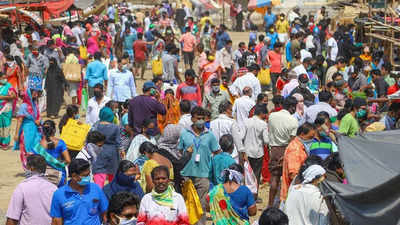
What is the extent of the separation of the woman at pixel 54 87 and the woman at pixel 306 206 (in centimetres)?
1085

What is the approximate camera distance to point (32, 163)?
23.9 feet

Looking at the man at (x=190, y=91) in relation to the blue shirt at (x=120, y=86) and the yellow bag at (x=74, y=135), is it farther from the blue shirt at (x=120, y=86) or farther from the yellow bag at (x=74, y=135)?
the yellow bag at (x=74, y=135)

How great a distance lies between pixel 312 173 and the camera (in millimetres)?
7297

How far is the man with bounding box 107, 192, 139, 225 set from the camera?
674cm

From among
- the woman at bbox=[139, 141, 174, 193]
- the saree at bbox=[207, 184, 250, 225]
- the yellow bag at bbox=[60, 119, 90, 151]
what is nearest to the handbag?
the yellow bag at bbox=[60, 119, 90, 151]

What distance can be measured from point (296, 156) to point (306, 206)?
70.9 inches

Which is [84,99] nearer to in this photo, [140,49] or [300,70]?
[140,49]

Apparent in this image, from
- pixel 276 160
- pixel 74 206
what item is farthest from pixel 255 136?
pixel 74 206

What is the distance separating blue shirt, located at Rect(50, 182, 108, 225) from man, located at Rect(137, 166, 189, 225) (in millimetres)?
468

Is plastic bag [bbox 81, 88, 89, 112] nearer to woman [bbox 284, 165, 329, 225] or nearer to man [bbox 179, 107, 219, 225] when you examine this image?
man [bbox 179, 107, 219, 225]

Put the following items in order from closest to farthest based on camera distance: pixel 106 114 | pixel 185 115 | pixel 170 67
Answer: pixel 106 114
pixel 185 115
pixel 170 67

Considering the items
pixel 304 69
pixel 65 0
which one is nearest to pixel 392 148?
pixel 304 69

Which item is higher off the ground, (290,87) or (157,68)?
(290,87)

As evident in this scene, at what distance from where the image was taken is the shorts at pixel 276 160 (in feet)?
33.7
